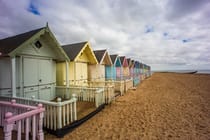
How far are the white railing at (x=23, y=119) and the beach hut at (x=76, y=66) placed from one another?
4271 millimetres

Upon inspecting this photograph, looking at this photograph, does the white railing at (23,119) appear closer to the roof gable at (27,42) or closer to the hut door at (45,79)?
the roof gable at (27,42)

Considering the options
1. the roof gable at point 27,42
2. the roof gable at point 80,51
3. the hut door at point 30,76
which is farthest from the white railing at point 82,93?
the roof gable at point 80,51

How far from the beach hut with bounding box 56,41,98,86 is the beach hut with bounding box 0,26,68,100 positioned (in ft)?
4.14

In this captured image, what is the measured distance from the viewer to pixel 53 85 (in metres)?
7.81

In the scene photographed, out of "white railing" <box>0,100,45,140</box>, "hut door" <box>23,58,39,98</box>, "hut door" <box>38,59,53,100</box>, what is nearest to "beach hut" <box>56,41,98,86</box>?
"hut door" <box>38,59,53,100</box>

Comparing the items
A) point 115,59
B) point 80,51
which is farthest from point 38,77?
point 115,59

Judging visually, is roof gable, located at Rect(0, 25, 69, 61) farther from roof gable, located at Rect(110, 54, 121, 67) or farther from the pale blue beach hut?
roof gable, located at Rect(110, 54, 121, 67)

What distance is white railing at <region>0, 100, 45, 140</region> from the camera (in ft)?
8.07

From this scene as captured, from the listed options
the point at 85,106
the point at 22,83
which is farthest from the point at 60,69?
the point at 85,106

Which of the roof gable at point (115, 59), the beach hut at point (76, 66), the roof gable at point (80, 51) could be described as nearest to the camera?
the beach hut at point (76, 66)

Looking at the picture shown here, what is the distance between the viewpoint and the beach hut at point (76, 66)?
905 cm

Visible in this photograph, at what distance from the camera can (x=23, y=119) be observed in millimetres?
3195

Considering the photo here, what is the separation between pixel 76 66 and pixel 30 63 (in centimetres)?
391

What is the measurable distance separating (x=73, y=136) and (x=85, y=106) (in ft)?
8.46
